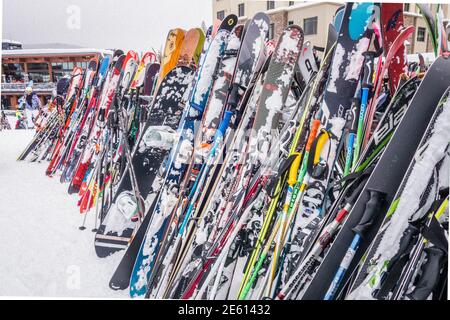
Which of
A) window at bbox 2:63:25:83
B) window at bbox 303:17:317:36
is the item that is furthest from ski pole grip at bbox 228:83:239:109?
window at bbox 2:63:25:83

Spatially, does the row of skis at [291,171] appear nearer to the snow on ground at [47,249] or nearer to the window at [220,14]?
the snow on ground at [47,249]

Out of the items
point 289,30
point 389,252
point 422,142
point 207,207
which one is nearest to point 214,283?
point 207,207

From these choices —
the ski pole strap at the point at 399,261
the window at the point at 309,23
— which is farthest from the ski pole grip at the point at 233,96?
the window at the point at 309,23

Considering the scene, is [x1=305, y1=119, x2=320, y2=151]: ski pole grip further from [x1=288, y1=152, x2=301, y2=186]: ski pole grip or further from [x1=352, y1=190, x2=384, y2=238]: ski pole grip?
[x1=352, y1=190, x2=384, y2=238]: ski pole grip

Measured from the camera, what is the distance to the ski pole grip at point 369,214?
1204 mm

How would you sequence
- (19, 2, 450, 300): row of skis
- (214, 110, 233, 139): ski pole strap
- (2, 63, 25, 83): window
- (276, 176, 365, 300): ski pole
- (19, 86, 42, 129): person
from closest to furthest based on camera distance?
(19, 2, 450, 300): row of skis → (276, 176, 365, 300): ski pole → (214, 110, 233, 139): ski pole strap → (2, 63, 25, 83): window → (19, 86, 42, 129): person

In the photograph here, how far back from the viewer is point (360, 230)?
3.95ft

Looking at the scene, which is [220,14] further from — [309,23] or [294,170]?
[294,170]

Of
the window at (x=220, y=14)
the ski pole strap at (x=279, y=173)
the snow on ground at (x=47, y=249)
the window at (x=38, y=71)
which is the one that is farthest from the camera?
the window at (x=38, y=71)

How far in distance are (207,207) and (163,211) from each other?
0.35 meters

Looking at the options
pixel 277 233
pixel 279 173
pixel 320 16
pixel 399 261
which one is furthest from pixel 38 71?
pixel 399 261

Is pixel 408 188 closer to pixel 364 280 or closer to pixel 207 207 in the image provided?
pixel 364 280

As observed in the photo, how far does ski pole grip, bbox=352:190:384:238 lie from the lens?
3.95 ft

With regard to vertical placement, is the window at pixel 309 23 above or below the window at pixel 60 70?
above
